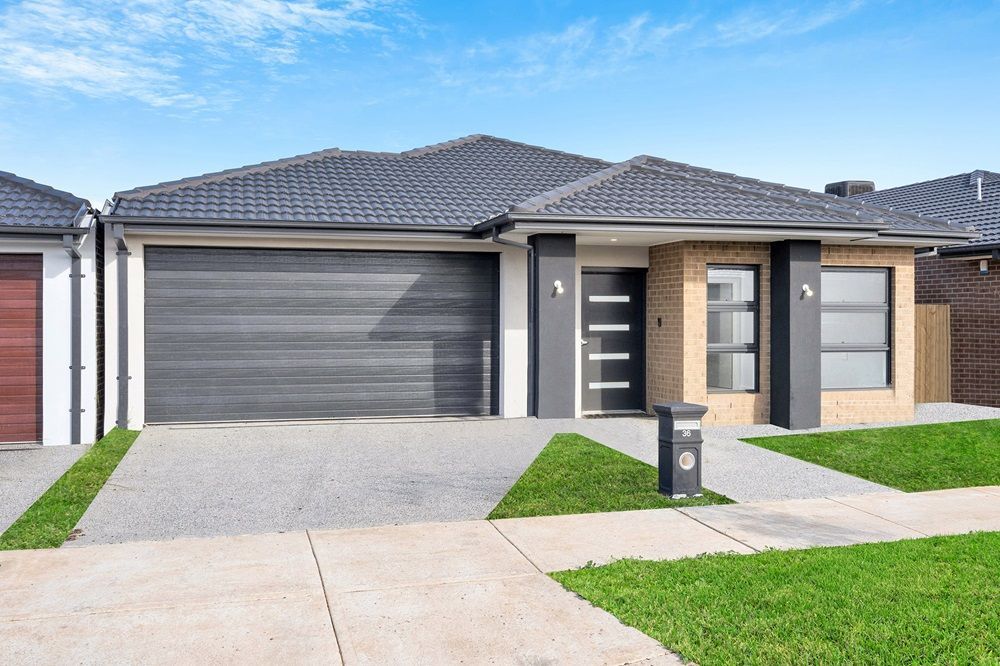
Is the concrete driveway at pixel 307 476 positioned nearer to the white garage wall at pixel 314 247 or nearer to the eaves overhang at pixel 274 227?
the white garage wall at pixel 314 247

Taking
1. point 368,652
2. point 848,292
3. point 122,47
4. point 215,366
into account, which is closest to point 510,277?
point 215,366

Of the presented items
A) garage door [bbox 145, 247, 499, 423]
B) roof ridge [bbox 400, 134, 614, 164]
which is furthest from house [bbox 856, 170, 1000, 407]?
garage door [bbox 145, 247, 499, 423]

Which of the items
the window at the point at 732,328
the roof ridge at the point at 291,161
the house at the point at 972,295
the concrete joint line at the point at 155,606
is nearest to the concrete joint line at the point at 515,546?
the concrete joint line at the point at 155,606

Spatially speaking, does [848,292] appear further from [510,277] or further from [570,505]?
[570,505]

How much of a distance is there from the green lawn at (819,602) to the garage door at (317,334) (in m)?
7.43

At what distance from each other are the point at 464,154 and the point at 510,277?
483 centimetres

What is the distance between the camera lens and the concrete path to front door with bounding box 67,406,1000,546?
292 inches

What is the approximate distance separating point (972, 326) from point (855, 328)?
440 centimetres

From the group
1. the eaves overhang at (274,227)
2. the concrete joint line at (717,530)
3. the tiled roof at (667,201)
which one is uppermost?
the tiled roof at (667,201)

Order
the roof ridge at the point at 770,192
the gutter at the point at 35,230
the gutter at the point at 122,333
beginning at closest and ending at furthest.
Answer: the gutter at the point at 35,230 < the gutter at the point at 122,333 < the roof ridge at the point at 770,192

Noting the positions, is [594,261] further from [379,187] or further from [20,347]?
[20,347]

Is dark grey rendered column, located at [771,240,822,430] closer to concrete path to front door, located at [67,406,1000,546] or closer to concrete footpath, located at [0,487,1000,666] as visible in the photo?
concrete path to front door, located at [67,406,1000,546]

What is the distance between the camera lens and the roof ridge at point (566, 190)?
11461mm

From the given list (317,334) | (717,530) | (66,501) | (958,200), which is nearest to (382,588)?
(717,530)
